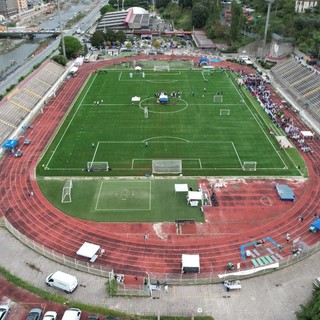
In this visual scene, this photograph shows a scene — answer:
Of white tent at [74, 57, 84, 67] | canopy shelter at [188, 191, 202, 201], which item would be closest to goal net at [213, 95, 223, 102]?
canopy shelter at [188, 191, 202, 201]

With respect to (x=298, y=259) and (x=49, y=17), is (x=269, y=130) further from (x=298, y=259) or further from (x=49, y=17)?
(x=49, y=17)

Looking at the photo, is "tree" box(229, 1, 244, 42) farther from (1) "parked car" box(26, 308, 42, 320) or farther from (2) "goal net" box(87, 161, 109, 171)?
(1) "parked car" box(26, 308, 42, 320)

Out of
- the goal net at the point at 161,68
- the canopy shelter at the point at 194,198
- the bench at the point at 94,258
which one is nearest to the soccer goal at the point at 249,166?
the canopy shelter at the point at 194,198

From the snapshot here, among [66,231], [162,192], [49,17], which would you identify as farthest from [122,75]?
[49,17]

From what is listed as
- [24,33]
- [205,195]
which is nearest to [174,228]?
[205,195]

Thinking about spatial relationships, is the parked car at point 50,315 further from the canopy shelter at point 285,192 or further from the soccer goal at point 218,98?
the soccer goal at point 218,98
